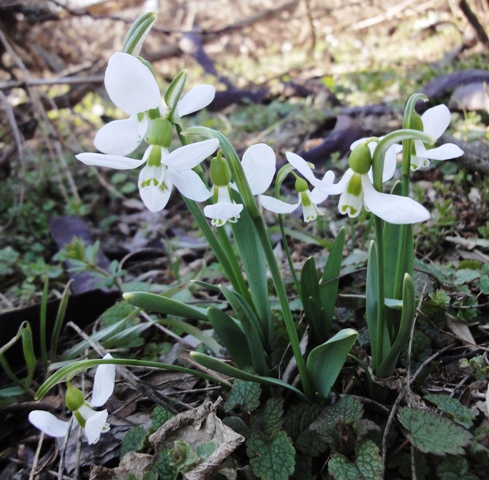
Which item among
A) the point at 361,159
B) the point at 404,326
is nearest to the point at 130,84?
the point at 361,159

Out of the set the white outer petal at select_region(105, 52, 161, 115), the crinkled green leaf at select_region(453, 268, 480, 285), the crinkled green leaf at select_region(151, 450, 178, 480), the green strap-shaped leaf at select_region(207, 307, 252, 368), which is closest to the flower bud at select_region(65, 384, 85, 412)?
the crinkled green leaf at select_region(151, 450, 178, 480)

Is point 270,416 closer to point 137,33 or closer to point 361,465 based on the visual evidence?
point 361,465

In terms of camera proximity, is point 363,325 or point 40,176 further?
point 40,176

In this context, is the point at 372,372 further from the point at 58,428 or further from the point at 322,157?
the point at 322,157

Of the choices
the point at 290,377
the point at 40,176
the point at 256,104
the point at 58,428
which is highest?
the point at 58,428

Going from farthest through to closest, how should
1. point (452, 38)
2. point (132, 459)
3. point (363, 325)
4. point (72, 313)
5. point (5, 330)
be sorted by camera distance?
point (452, 38) < point (72, 313) < point (5, 330) < point (363, 325) < point (132, 459)

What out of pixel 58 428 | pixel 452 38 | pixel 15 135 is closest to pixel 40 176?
pixel 15 135

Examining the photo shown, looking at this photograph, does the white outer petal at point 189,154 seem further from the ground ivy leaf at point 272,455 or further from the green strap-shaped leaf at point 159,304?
the ground ivy leaf at point 272,455
